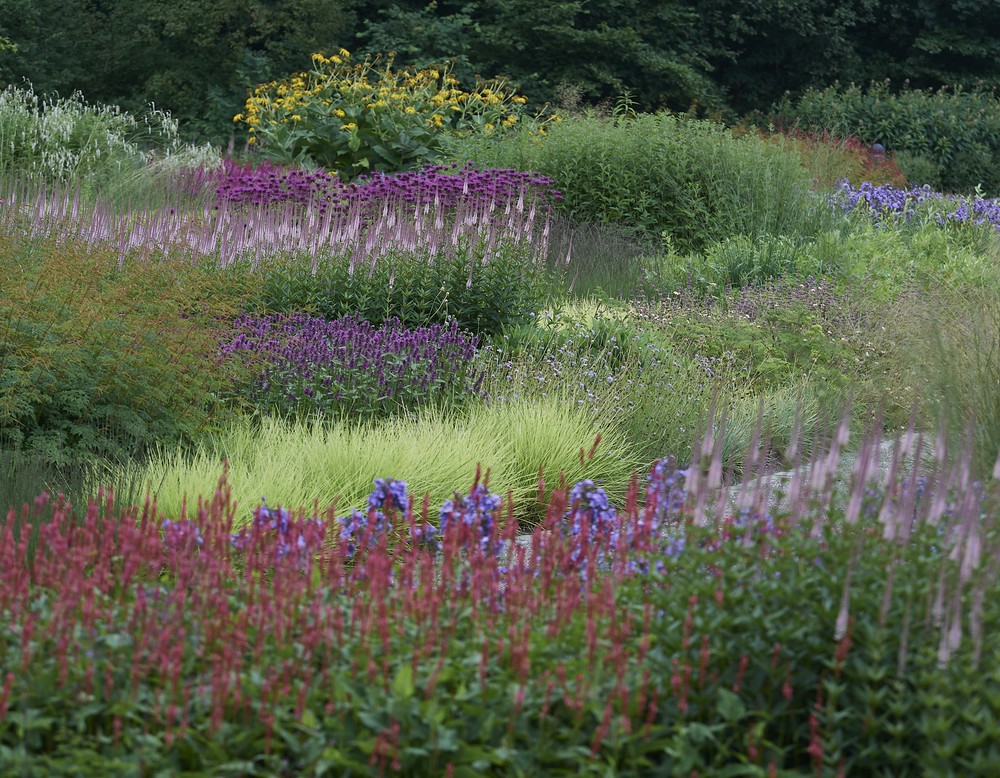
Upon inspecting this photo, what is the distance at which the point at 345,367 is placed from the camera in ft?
22.1

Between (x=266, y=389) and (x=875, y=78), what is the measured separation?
91.1 ft

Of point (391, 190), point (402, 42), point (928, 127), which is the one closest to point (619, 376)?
point (391, 190)

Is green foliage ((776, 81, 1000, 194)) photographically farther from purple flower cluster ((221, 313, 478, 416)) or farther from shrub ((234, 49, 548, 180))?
purple flower cluster ((221, 313, 478, 416))

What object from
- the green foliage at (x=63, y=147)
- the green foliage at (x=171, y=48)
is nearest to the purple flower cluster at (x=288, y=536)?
the green foliage at (x=63, y=147)

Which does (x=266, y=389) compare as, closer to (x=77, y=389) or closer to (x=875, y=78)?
(x=77, y=389)

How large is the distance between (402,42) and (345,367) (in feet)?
69.0

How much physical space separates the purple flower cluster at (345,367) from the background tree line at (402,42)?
17519 millimetres

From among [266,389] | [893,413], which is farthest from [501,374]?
[893,413]

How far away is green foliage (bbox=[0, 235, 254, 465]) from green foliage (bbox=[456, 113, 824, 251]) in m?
6.45

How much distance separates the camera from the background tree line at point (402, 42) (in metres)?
25.0

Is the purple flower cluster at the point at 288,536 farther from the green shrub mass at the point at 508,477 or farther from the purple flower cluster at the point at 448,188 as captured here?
the purple flower cluster at the point at 448,188

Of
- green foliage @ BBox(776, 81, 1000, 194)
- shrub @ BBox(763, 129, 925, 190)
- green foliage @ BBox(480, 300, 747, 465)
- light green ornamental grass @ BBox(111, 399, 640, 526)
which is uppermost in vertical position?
green foliage @ BBox(776, 81, 1000, 194)

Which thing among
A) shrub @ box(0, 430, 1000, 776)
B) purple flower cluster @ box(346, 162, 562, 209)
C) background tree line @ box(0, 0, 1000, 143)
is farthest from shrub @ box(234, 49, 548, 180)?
shrub @ box(0, 430, 1000, 776)

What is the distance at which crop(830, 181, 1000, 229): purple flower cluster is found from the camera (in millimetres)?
13750
